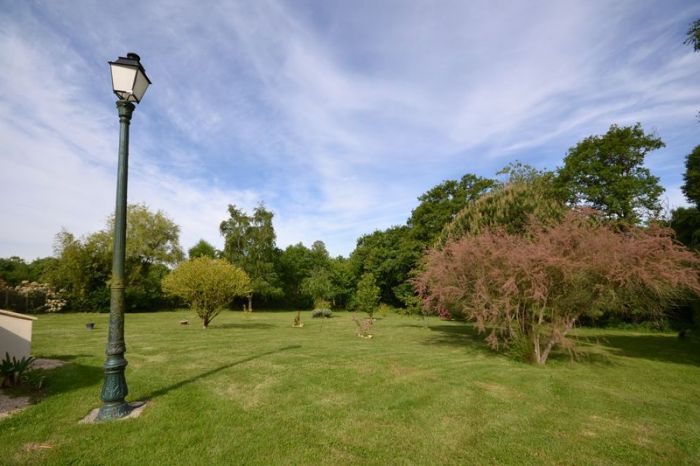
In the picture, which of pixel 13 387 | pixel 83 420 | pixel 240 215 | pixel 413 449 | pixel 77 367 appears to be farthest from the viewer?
pixel 240 215

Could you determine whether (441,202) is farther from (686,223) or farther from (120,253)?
(120,253)

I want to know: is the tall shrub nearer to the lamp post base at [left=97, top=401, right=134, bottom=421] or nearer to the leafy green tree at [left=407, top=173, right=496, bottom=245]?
the lamp post base at [left=97, top=401, right=134, bottom=421]

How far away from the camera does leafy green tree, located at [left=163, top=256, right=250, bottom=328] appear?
1967 cm

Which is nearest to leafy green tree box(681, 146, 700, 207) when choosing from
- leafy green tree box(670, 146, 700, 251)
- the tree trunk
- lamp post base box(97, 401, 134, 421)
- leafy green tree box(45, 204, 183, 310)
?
leafy green tree box(670, 146, 700, 251)

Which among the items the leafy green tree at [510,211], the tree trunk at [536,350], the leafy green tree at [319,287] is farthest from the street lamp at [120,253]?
the leafy green tree at [319,287]

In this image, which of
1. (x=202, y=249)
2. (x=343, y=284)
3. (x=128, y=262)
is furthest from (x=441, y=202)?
(x=202, y=249)

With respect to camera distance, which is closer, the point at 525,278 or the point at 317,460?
the point at 317,460

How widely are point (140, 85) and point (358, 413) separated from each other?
720 centimetres

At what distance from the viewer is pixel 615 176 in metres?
28.5

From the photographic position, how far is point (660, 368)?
12.2 meters

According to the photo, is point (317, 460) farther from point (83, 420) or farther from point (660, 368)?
point (660, 368)

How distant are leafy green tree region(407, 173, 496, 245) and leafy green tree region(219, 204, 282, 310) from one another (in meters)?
18.8

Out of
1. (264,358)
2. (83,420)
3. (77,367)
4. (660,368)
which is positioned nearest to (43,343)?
(77,367)

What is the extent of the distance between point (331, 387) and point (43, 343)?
13.0 metres
